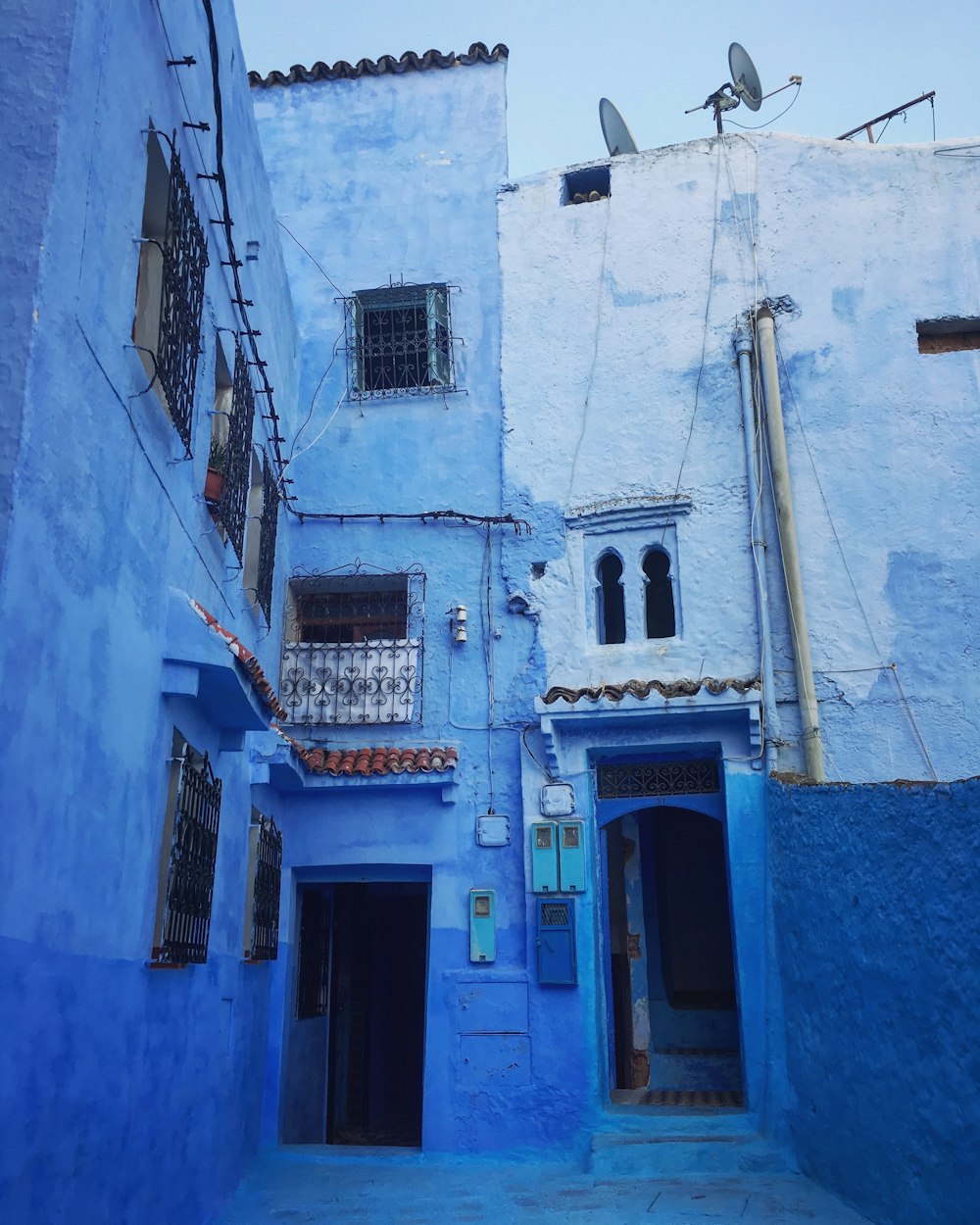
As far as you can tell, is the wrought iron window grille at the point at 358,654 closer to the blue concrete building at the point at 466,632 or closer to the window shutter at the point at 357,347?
the blue concrete building at the point at 466,632

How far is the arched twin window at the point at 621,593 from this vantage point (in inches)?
409

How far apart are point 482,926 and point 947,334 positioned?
7068 mm

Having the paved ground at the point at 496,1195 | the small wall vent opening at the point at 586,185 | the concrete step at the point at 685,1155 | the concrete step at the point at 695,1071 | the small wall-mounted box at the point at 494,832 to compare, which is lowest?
the paved ground at the point at 496,1195

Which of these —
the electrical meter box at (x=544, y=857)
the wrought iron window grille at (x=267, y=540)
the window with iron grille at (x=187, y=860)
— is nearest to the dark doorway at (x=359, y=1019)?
the electrical meter box at (x=544, y=857)

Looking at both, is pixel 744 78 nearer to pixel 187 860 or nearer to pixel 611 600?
pixel 611 600

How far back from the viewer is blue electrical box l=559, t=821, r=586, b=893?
9445 millimetres

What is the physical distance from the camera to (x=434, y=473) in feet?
36.3

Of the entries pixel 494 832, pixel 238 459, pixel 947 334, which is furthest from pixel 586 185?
pixel 494 832

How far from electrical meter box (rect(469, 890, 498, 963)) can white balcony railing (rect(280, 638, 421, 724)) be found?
1.77 meters

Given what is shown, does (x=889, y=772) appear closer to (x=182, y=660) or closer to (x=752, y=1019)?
(x=752, y=1019)

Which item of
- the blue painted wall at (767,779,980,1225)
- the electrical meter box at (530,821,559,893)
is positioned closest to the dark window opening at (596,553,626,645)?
the electrical meter box at (530,821,559,893)

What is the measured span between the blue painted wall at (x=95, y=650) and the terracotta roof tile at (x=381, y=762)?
246cm

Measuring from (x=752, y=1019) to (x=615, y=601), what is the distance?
159 inches

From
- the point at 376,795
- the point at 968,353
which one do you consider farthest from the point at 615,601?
the point at 968,353
